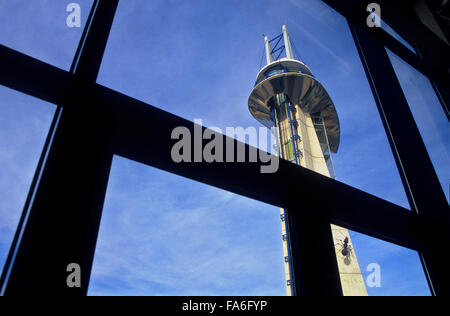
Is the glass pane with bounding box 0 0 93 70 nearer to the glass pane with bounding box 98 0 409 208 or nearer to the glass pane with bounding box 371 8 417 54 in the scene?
the glass pane with bounding box 98 0 409 208

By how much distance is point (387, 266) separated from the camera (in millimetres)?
1340

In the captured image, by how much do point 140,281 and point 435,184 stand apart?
79.1 inches

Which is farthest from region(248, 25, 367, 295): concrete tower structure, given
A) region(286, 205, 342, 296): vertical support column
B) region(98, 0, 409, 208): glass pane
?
region(286, 205, 342, 296): vertical support column

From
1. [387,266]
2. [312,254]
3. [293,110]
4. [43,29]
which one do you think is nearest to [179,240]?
[312,254]

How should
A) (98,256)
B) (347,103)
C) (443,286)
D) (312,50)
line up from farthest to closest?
(312,50)
(347,103)
(443,286)
(98,256)

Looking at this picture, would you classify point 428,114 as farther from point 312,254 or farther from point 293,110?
point 293,110

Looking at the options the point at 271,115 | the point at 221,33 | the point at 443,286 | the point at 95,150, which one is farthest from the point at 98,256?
the point at 271,115

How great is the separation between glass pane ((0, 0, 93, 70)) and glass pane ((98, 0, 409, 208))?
0.44 feet

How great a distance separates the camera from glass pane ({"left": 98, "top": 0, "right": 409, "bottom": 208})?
1.19 metres

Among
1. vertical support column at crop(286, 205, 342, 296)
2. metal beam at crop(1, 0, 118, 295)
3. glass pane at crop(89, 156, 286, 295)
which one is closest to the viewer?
metal beam at crop(1, 0, 118, 295)

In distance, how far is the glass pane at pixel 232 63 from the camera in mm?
1189

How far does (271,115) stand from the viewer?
9609 mm

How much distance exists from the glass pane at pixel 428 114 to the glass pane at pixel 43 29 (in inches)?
96.0
